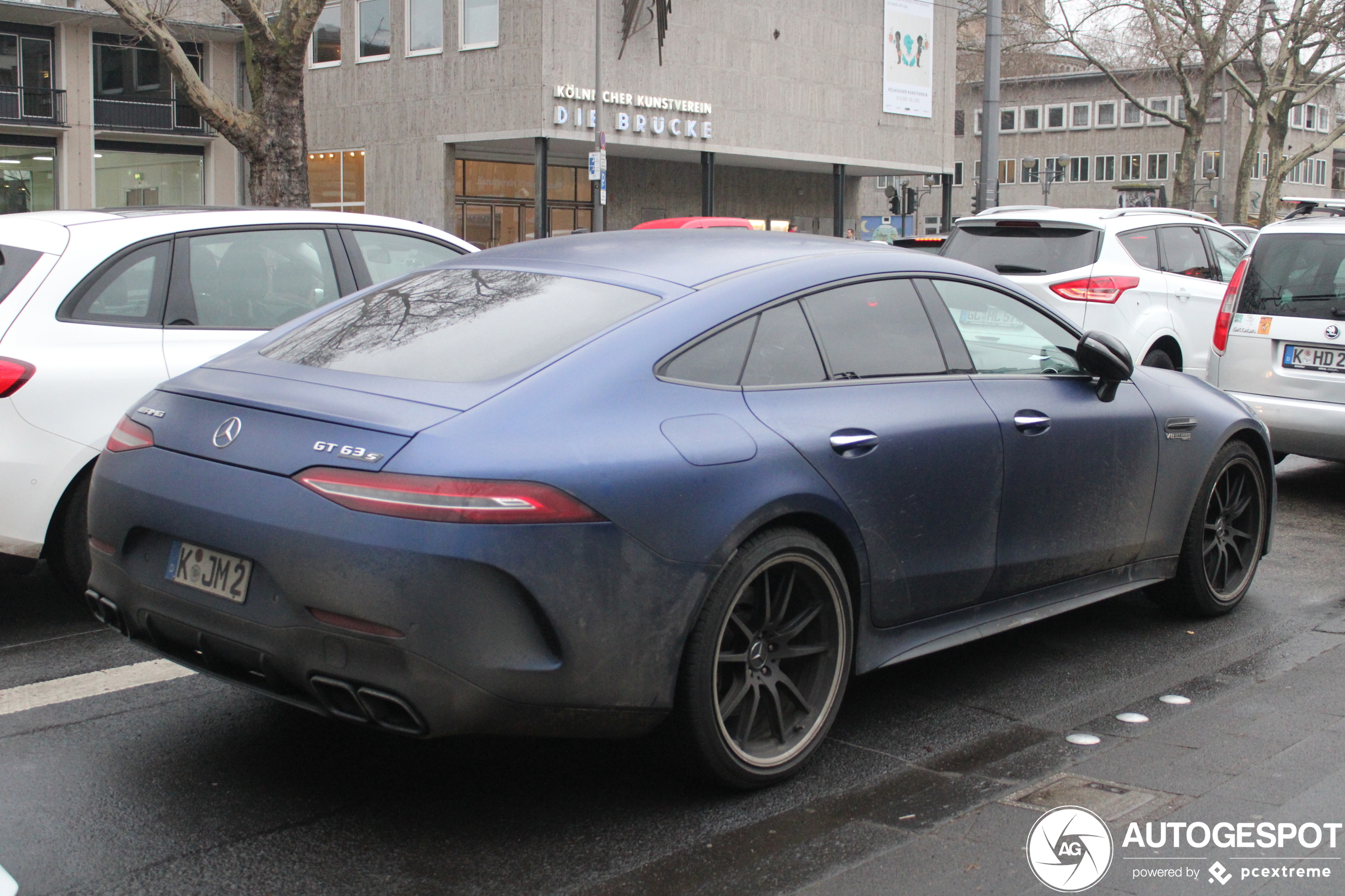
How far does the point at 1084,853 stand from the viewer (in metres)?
3.42

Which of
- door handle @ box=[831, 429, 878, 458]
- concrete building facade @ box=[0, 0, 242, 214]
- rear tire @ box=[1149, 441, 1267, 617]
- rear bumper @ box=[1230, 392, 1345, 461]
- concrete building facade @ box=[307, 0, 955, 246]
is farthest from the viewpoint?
concrete building facade @ box=[0, 0, 242, 214]

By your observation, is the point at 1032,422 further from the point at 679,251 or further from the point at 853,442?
the point at 679,251

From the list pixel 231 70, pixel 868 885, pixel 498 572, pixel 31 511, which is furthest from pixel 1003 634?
pixel 231 70

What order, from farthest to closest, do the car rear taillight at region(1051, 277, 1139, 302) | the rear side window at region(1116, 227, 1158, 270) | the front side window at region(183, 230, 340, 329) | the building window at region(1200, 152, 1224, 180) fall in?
the building window at region(1200, 152, 1224, 180)
the rear side window at region(1116, 227, 1158, 270)
the car rear taillight at region(1051, 277, 1139, 302)
the front side window at region(183, 230, 340, 329)

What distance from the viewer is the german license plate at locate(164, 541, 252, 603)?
3.38 meters

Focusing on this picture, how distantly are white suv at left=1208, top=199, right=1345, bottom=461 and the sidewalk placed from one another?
376 cm

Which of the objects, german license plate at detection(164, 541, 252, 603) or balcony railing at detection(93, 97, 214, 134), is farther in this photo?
balcony railing at detection(93, 97, 214, 134)

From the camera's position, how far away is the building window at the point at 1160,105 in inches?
3201

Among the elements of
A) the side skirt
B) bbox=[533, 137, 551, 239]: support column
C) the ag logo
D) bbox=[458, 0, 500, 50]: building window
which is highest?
bbox=[458, 0, 500, 50]: building window

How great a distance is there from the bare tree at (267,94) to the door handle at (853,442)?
54.0ft

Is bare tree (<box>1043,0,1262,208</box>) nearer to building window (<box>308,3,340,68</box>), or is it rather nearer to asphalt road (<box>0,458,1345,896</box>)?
building window (<box>308,3,340,68</box>)

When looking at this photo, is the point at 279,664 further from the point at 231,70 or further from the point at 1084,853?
the point at 231,70

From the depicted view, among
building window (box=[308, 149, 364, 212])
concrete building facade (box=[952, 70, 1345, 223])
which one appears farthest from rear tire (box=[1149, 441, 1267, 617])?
concrete building facade (box=[952, 70, 1345, 223])

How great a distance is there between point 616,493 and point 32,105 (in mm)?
37289
